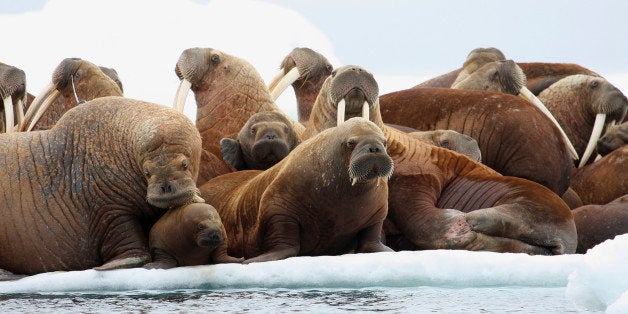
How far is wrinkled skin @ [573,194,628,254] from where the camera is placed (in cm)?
1086

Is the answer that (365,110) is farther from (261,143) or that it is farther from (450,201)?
(450,201)

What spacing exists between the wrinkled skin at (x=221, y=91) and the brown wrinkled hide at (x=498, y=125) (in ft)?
4.15

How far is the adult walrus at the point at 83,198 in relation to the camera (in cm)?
962

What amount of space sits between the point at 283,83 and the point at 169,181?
16.9 feet

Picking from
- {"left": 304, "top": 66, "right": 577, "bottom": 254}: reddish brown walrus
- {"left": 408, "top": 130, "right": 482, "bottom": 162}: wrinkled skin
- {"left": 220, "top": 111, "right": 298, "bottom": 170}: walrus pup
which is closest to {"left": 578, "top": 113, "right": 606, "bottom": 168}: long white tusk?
{"left": 408, "top": 130, "right": 482, "bottom": 162}: wrinkled skin

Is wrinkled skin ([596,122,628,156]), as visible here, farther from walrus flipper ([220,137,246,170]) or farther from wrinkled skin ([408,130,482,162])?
walrus flipper ([220,137,246,170])

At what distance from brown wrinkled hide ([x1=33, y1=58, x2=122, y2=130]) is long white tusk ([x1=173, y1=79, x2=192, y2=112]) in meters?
Result: 0.53

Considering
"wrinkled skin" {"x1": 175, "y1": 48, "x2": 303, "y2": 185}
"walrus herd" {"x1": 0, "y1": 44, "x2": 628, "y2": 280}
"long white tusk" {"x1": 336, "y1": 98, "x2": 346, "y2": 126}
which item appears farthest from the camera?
"wrinkled skin" {"x1": 175, "y1": 48, "x2": 303, "y2": 185}

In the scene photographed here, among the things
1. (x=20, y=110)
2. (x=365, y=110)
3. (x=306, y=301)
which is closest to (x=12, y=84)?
(x=20, y=110)

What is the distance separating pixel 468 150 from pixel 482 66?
158 inches

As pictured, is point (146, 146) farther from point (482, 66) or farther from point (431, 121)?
point (482, 66)

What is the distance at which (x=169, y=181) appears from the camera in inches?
368

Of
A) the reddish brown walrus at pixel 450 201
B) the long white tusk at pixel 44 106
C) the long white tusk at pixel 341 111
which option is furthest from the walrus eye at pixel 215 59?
the long white tusk at pixel 341 111

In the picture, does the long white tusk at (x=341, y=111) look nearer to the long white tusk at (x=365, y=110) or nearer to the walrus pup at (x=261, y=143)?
the long white tusk at (x=365, y=110)
